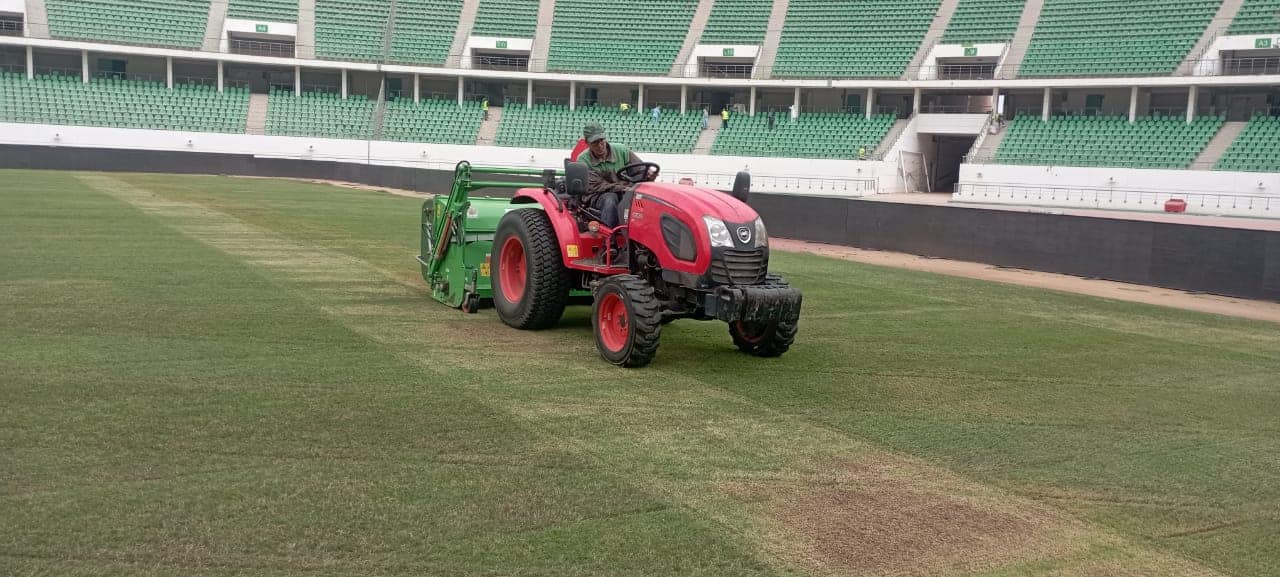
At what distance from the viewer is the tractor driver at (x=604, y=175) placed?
8.43m

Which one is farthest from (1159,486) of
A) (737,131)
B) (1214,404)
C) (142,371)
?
(737,131)

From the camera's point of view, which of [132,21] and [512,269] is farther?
[132,21]

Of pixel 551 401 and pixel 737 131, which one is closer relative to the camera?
pixel 551 401

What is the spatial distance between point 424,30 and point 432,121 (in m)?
4.86

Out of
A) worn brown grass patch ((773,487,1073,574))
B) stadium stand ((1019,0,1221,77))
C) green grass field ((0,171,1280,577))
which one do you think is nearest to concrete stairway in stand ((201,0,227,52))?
stadium stand ((1019,0,1221,77))

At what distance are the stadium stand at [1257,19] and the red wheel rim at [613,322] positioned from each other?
34625mm

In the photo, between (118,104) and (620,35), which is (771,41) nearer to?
(620,35)

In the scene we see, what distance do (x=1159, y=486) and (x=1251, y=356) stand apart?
4.94 metres

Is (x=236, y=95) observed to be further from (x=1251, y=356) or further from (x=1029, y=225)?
(x=1251, y=356)

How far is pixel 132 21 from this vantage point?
4444cm

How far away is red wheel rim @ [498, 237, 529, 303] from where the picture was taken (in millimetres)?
9375

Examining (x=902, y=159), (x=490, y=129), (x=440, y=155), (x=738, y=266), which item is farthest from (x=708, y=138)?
(x=738, y=266)

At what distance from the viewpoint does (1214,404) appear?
7.33 metres

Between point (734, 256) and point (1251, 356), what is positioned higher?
point (734, 256)
